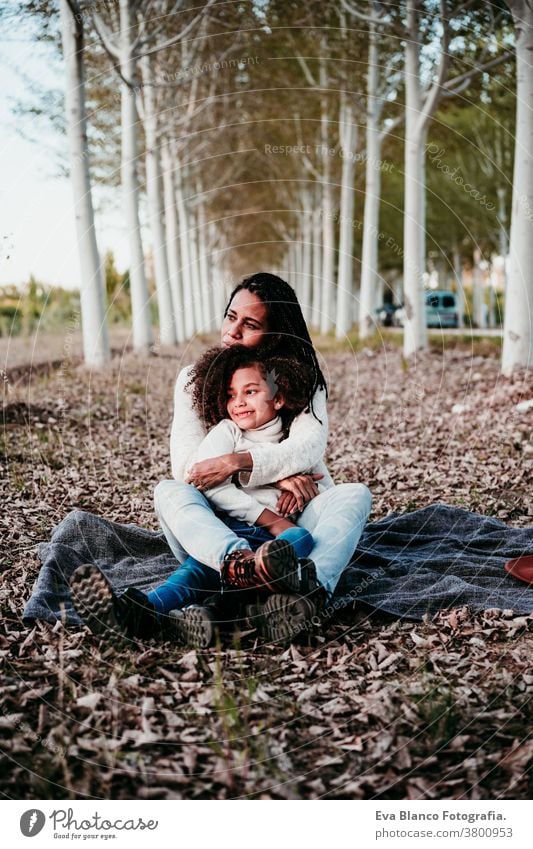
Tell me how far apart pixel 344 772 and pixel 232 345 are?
7.87ft

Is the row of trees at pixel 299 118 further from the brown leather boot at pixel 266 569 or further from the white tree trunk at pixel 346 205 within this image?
the brown leather boot at pixel 266 569

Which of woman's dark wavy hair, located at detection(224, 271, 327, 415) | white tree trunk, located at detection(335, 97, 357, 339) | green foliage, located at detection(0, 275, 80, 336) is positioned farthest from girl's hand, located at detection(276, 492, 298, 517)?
white tree trunk, located at detection(335, 97, 357, 339)

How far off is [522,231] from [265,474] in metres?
6.59

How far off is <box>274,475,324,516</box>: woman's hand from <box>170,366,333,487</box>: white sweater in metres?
0.04

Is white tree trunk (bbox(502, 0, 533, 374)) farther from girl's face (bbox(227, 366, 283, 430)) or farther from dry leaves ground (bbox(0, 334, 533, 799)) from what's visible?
dry leaves ground (bbox(0, 334, 533, 799))

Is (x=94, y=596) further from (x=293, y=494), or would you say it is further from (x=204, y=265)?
(x=204, y=265)

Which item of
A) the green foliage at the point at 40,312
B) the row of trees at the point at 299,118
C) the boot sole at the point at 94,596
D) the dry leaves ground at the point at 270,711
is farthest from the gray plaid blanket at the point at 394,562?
the green foliage at the point at 40,312

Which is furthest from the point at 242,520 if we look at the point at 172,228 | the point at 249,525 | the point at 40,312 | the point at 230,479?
the point at 172,228

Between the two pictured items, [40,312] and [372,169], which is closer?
[372,169]

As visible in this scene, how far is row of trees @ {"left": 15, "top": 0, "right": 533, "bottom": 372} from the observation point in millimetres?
10016

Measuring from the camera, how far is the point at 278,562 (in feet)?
11.2
